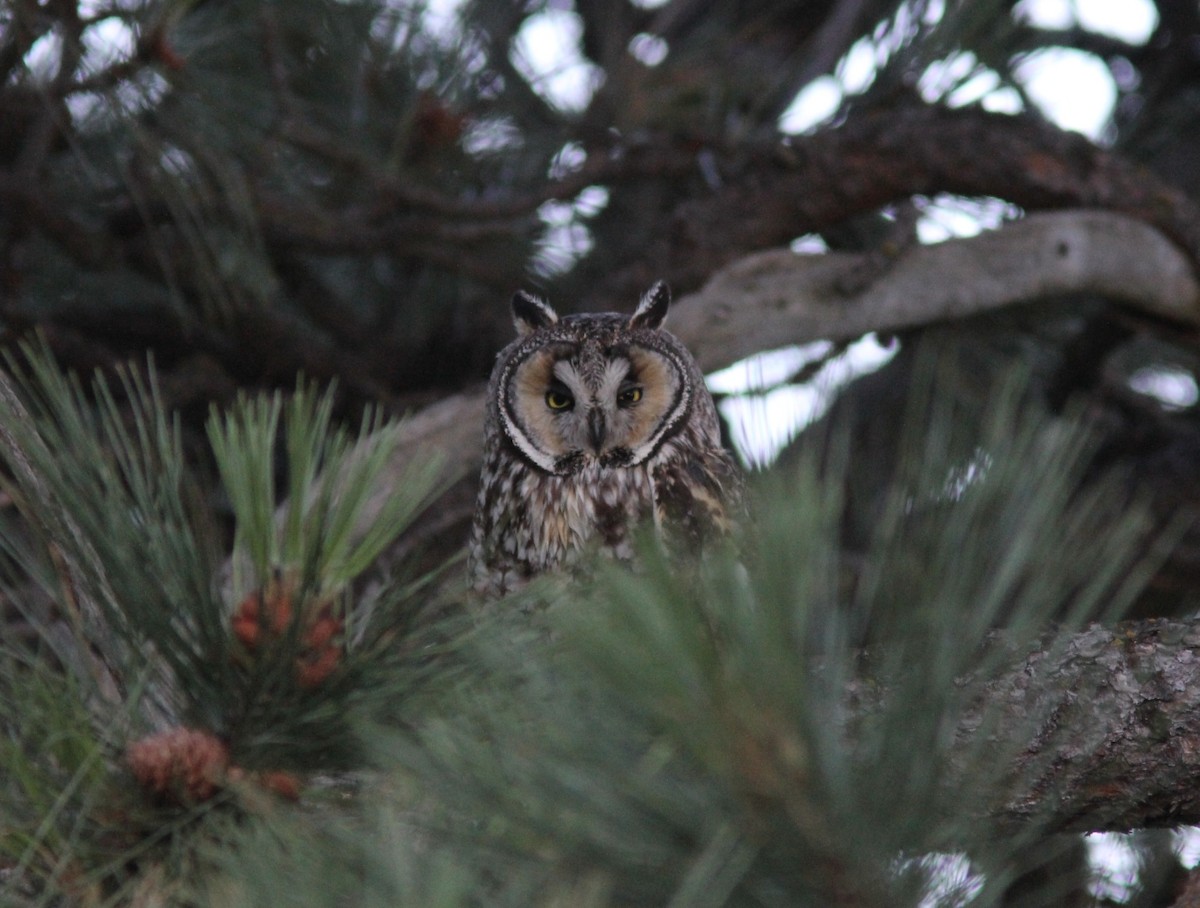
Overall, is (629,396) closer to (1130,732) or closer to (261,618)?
(1130,732)

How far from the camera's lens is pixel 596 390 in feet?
6.48

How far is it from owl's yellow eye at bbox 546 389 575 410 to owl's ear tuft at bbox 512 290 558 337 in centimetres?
13

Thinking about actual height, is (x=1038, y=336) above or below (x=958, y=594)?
below

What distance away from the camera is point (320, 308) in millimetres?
2865

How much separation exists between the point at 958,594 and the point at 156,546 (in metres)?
0.57

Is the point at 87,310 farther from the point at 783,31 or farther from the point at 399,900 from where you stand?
the point at 399,900

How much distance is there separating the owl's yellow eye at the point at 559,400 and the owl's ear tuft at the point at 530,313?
0.13 meters

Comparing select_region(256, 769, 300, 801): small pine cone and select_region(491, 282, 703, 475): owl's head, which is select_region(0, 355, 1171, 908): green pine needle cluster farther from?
select_region(491, 282, 703, 475): owl's head

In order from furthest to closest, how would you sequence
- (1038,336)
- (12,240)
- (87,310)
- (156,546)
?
(1038,336) < (87,310) < (12,240) < (156,546)

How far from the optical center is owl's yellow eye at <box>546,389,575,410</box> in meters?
2.03

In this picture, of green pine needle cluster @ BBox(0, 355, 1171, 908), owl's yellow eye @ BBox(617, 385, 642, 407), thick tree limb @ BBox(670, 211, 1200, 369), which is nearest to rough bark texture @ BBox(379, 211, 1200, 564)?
thick tree limb @ BBox(670, 211, 1200, 369)

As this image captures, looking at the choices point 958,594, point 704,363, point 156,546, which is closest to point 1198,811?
point 958,594

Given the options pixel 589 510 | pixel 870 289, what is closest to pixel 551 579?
pixel 589 510

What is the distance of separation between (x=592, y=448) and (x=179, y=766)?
1.17m
